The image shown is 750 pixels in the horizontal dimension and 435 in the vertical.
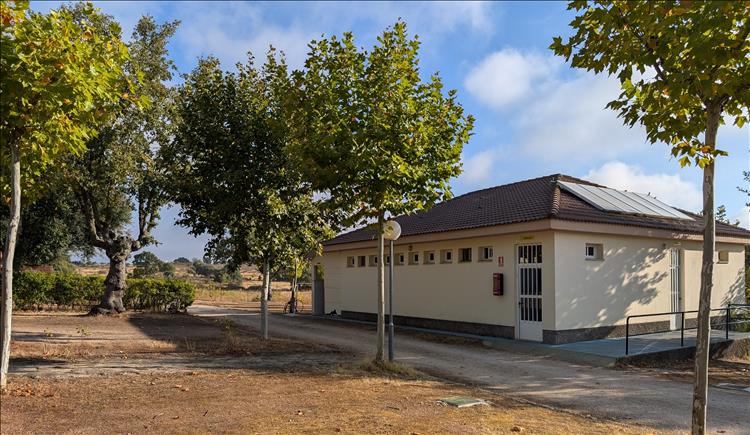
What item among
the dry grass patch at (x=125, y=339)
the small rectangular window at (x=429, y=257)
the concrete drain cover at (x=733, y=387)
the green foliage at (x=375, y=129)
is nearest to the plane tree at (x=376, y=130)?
the green foliage at (x=375, y=129)

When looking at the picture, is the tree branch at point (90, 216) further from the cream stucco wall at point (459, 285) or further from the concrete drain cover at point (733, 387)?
the concrete drain cover at point (733, 387)

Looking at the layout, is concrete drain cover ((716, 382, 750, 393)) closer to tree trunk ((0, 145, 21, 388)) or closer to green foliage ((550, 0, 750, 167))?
green foliage ((550, 0, 750, 167))

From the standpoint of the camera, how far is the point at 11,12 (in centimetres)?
640

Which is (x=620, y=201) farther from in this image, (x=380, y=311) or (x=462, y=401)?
(x=462, y=401)

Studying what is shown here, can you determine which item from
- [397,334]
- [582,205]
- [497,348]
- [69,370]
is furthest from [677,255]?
[69,370]

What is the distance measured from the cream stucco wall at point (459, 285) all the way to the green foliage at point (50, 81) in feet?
37.8

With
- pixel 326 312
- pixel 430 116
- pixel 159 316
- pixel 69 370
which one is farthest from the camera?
pixel 326 312

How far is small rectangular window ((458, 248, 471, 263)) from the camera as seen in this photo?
18094mm

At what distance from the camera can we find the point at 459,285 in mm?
18078

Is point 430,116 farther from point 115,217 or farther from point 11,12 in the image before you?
point 115,217

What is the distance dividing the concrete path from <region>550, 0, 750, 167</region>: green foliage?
4208 millimetres

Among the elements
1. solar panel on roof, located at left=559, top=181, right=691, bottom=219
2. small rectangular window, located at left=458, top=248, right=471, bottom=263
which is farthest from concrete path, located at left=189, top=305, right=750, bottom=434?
solar panel on roof, located at left=559, top=181, right=691, bottom=219

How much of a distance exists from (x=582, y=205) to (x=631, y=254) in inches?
81.3

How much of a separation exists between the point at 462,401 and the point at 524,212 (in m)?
9.13
